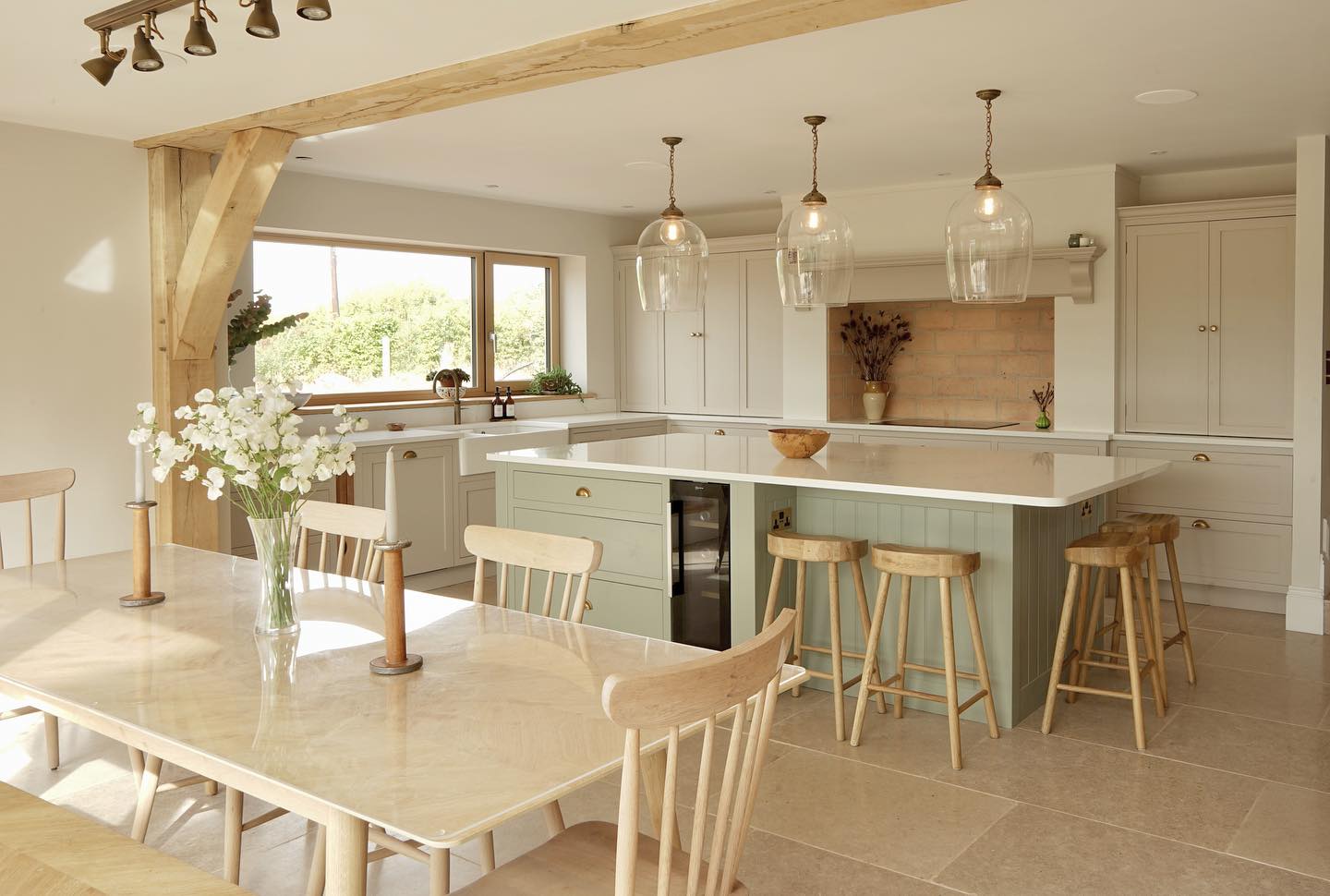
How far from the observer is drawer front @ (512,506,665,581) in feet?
14.0

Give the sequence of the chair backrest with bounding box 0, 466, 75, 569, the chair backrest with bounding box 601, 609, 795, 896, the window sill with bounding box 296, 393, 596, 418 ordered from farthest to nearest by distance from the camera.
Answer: the window sill with bounding box 296, 393, 596, 418 → the chair backrest with bounding box 0, 466, 75, 569 → the chair backrest with bounding box 601, 609, 795, 896

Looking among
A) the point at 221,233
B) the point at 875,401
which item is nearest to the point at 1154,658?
the point at 875,401

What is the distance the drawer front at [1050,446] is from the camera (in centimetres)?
580

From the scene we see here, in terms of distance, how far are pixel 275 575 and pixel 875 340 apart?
5.48m

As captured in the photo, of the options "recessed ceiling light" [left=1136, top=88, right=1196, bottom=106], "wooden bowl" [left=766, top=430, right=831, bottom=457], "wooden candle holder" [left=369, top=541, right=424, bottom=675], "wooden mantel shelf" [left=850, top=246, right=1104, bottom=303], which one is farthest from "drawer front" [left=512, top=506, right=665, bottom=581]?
"recessed ceiling light" [left=1136, top=88, right=1196, bottom=106]

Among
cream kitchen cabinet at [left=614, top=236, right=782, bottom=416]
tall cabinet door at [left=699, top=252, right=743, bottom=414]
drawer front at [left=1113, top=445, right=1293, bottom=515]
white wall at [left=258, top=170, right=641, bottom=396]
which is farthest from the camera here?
tall cabinet door at [left=699, top=252, right=743, bottom=414]

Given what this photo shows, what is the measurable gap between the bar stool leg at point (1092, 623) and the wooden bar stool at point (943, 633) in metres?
0.52

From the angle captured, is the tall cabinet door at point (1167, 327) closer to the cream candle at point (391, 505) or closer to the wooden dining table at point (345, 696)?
the wooden dining table at point (345, 696)

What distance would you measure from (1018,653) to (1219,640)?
67.7 inches

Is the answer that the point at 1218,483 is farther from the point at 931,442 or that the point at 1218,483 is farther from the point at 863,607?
the point at 863,607

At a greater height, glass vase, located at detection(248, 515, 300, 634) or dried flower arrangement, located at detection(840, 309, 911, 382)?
dried flower arrangement, located at detection(840, 309, 911, 382)

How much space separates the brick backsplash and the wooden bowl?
8.10 ft

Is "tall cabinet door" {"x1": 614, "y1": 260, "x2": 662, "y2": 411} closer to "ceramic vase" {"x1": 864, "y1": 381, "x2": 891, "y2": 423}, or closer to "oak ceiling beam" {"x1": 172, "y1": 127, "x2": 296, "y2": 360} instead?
"ceramic vase" {"x1": 864, "y1": 381, "x2": 891, "y2": 423}

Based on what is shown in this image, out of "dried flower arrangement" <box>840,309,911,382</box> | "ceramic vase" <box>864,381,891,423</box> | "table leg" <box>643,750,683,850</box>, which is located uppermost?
"dried flower arrangement" <box>840,309,911,382</box>
